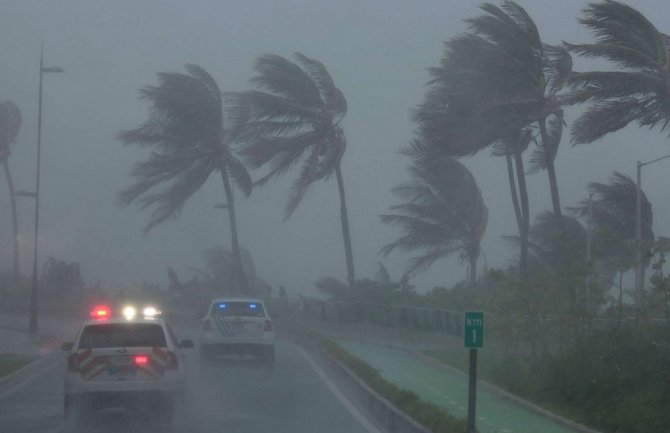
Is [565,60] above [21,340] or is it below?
above

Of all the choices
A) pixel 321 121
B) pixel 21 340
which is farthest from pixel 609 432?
pixel 321 121

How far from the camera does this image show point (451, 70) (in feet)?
104

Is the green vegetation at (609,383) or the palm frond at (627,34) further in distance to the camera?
the palm frond at (627,34)

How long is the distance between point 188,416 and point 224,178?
32633mm

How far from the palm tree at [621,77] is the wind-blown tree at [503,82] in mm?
1130

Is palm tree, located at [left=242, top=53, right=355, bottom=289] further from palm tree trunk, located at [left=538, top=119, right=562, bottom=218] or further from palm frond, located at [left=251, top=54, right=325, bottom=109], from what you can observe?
palm tree trunk, located at [left=538, top=119, right=562, bottom=218]

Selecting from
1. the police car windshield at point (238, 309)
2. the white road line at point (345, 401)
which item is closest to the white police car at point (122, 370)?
the white road line at point (345, 401)

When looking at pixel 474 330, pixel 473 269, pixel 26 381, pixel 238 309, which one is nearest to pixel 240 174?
pixel 473 269

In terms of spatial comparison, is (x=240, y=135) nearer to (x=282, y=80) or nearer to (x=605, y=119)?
(x=282, y=80)

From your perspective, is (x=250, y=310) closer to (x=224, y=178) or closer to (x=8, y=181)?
(x=224, y=178)

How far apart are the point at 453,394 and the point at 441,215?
2578 centimetres

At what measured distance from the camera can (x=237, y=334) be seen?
2691 cm

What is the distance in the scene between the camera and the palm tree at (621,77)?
82.0 feet

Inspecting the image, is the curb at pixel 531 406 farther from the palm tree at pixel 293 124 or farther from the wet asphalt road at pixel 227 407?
the palm tree at pixel 293 124
